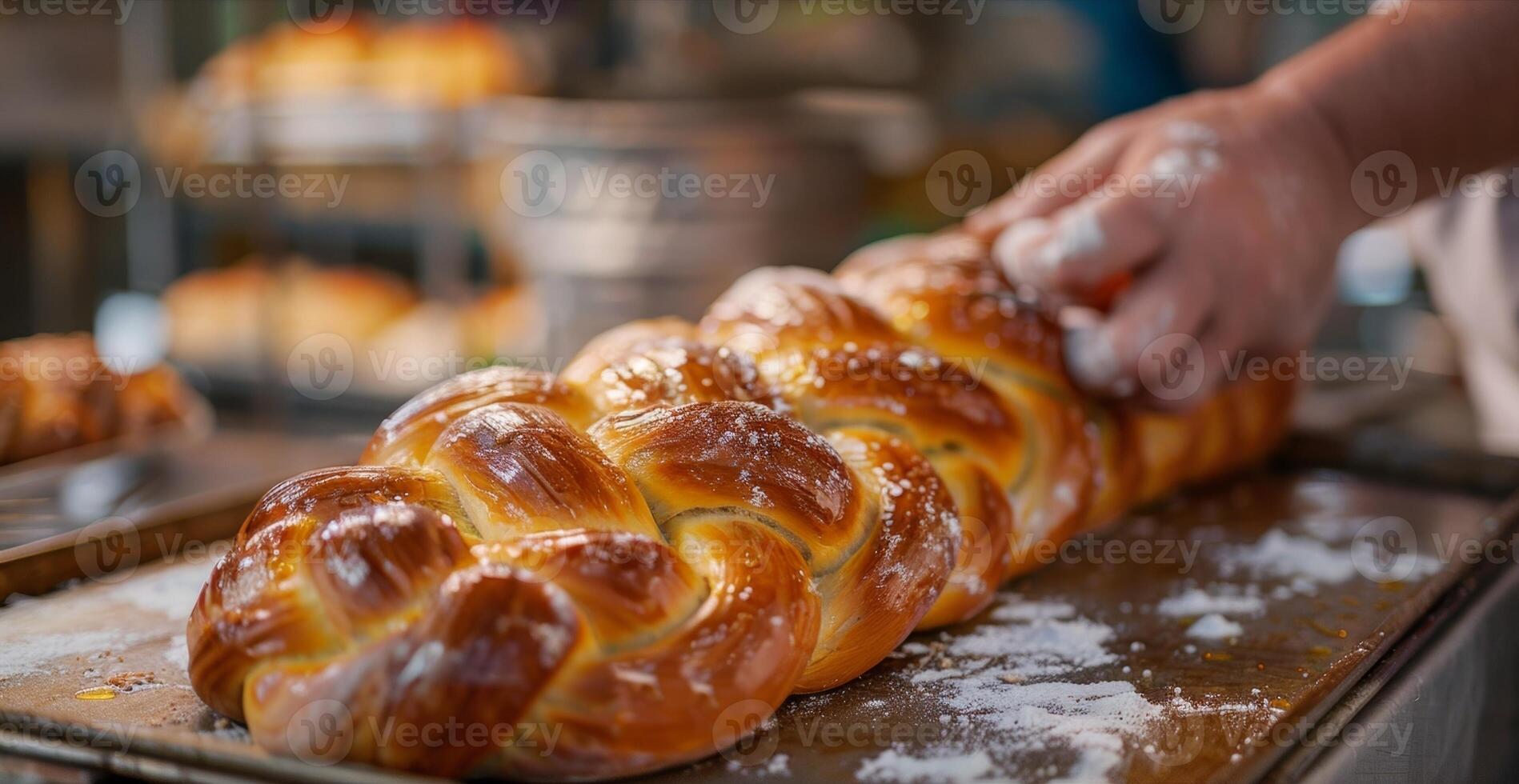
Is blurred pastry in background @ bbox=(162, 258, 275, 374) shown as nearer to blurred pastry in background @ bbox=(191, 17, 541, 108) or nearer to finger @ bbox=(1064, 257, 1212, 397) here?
blurred pastry in background @ bbox=(191, 17, 541, 108)

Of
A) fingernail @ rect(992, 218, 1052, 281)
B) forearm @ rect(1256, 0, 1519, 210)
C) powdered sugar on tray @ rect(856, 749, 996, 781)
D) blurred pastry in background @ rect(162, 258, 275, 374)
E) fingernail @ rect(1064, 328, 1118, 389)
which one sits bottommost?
blurred pastry in background @ rect(162, 258, 275, 374)

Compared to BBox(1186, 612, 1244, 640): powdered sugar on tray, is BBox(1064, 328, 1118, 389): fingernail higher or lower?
higher

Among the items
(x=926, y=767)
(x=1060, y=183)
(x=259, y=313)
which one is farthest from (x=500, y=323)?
(x=926, y=767)

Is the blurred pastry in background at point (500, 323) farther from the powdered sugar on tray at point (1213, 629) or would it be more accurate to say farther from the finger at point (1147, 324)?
the powdered sugar on tray at point (1213, 629)

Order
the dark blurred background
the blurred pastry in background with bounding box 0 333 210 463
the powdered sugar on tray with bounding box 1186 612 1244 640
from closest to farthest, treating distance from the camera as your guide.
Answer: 1. the powdered sugar on tray with bounding box 1186 612 1244 640
2. the blurred pastry in background with bounding box 0 333 210 463
3. the dark blurred background

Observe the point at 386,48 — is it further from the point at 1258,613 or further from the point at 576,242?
the point at 1258,613

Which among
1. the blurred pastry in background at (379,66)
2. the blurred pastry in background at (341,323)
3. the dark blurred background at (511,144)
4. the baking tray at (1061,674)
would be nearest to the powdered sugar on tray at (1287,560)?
the baking tray at (1061,674)

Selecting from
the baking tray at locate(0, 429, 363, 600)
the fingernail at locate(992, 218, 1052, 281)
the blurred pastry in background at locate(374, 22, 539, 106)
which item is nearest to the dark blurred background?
the blurred pastry in background at locate(374, 22, 539, 106)
